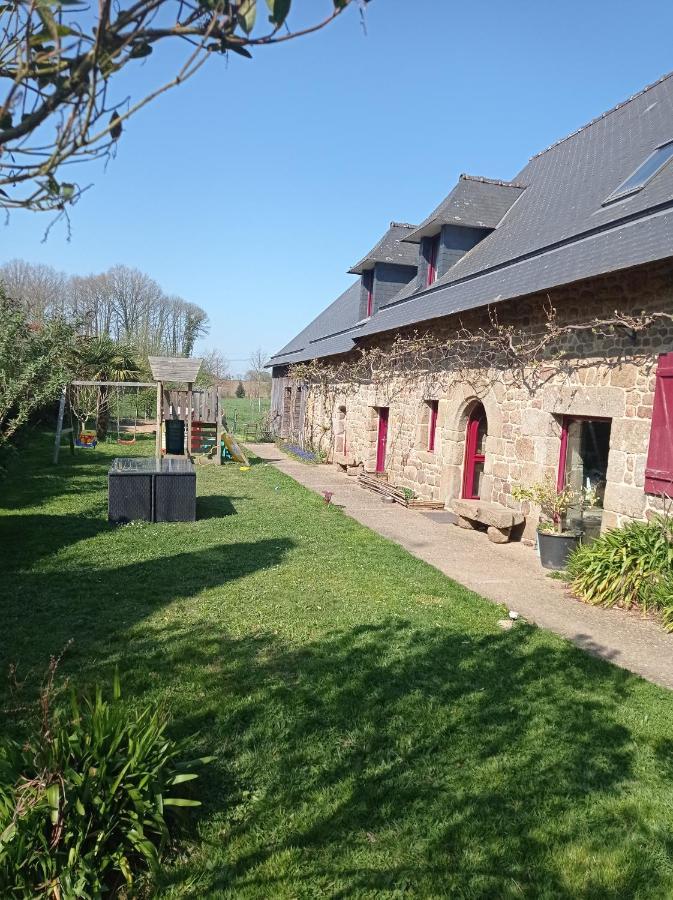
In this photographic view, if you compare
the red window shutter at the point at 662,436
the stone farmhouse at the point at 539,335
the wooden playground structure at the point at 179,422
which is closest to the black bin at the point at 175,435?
the wooden playground structure at the point at 179,422

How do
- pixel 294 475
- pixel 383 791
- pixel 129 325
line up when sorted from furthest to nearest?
1. pixel 129 325
2. pixel 294 475
3. pixel 383 791

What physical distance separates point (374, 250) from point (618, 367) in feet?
36.0

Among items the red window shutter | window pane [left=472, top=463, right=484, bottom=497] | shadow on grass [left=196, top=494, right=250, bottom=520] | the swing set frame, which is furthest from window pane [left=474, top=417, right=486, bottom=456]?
the swing set frame

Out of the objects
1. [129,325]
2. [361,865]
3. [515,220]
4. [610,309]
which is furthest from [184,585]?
[129,325]

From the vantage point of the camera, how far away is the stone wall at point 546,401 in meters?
7.16

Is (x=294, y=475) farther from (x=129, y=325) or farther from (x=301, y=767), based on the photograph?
(x=129, y=325)

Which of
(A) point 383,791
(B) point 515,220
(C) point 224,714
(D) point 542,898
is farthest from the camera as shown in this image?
(B) point 515,220

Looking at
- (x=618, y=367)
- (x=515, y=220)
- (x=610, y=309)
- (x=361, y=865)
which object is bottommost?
(x=361, y=865)

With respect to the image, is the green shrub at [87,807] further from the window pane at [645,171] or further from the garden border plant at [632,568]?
the window pane at [645,171]

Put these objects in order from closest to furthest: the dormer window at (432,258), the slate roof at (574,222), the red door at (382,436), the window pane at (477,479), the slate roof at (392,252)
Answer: the slate roof at (574,222) → the window pane at (477,479) → the dormer window at (432,258) → the red door at (382,436) → the slate roof at (392,252)

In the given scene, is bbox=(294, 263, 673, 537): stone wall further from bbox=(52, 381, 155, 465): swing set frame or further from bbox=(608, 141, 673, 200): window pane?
bbox=(52, 381, 155, 465): swing set frame

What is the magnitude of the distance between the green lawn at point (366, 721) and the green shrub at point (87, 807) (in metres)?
0.24

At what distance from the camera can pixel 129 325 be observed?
49.0 metres

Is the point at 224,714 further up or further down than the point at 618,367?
further down
